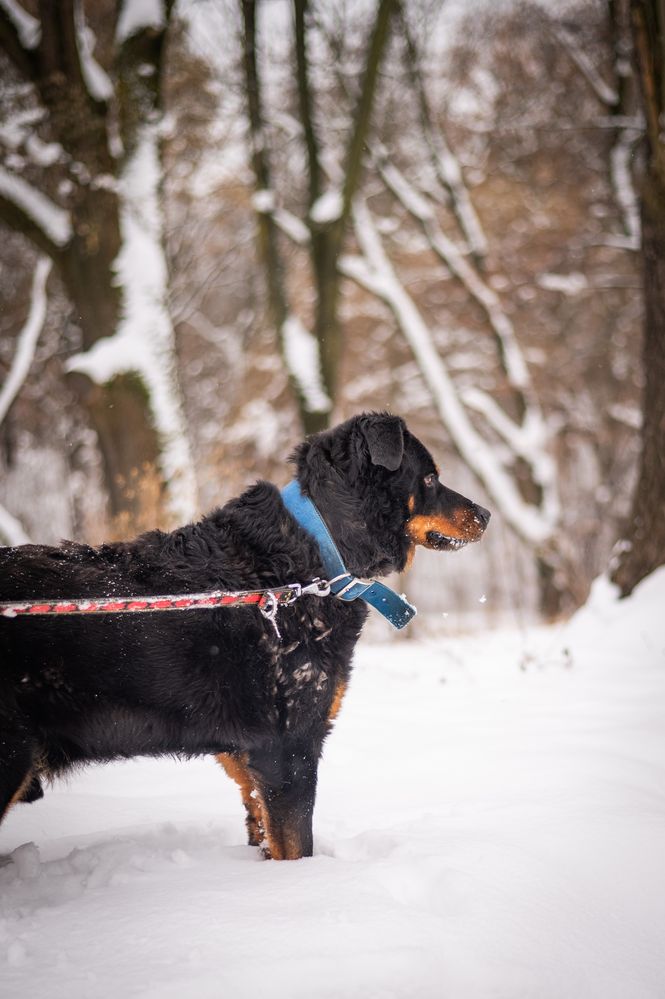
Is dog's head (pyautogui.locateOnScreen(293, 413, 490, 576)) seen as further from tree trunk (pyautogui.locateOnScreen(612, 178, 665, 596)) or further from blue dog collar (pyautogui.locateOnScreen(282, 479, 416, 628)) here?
tree trunk (pyautogui.locateOnScreen(612, 178, 665, 596))

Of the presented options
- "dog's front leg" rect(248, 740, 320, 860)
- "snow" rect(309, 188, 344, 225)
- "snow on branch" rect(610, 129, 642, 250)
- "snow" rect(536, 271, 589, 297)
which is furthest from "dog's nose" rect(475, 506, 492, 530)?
"snow" rect(536, 271, 589, 297)

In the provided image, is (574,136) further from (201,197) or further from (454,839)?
(454,839)

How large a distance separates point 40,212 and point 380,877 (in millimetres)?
8740

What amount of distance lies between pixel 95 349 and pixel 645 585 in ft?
20.8

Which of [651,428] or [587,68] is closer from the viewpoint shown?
[651,428]

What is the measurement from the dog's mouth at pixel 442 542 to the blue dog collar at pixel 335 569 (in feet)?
1.31

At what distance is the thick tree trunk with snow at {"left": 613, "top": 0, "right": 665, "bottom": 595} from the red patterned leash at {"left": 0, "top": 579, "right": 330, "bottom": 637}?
14.5 ft

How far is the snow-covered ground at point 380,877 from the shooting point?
1807 millimetres

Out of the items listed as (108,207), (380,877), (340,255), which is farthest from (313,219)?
(380,877)

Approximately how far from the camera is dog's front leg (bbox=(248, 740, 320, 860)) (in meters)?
2.54

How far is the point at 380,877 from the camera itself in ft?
7.34

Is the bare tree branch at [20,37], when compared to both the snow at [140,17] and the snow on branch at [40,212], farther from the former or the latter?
the snow on branch at [40,212]

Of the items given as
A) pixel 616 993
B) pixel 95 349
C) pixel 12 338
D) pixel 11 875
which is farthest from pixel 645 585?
pixel 12 338

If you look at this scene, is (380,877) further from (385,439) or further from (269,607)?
(385,439)
